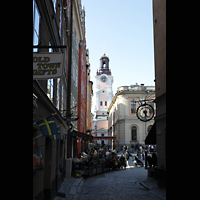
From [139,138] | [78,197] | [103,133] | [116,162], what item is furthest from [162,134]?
[103,133]

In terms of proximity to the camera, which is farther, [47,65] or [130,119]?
[130,119]

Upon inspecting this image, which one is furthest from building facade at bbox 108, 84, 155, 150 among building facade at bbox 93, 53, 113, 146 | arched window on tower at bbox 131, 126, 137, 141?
building facade at bbox 93, 53, 113, 146

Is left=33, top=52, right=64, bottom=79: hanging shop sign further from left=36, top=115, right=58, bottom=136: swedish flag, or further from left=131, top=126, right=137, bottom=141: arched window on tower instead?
left=131, top=126, right=137, bottom=141: arched window on tower

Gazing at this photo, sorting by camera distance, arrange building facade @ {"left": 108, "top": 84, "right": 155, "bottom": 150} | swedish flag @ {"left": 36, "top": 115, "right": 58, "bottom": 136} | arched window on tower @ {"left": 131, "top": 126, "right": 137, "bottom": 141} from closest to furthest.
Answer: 1. swedish flag @ {"left": 36, "top": 115, "right": 58, "bottom": 136}
2. building facade @ {"left": 108, "top": 84, "right": 155, "bottom": 150}
3. arched window on tower @ {"left": 131, "top": 126, "right": 137, "bottom": 141}

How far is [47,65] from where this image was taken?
21.9 feet

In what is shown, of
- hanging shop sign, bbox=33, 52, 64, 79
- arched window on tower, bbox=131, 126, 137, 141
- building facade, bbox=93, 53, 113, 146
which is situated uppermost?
building facade, bbox=93, 53, 113, 146

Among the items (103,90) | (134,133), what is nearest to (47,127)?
(134,133)

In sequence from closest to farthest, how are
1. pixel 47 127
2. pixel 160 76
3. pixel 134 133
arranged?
pixel 47 127, pixel 160 76, pixel 134 133

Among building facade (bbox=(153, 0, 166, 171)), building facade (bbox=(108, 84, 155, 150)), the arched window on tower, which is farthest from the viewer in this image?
the arched window on tower

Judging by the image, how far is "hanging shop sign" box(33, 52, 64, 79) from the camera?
6.57 meters

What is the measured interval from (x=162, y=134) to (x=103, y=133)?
97.5 meters

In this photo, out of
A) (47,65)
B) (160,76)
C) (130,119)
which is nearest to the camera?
(47,65)

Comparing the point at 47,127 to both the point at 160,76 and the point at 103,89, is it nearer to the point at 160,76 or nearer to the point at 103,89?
the point at 160,76
